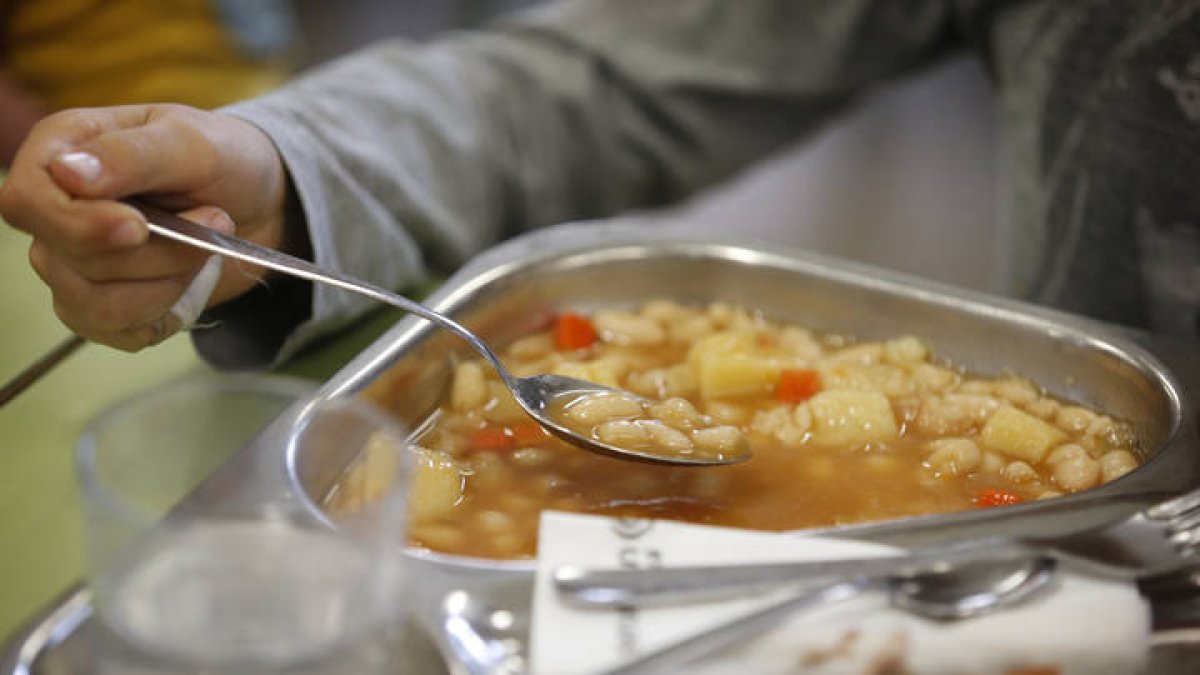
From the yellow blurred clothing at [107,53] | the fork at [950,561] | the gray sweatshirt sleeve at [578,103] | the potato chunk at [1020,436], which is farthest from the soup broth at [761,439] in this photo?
the yellow blurred clothing at [107,53]

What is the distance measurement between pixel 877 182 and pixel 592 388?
2.12 metres

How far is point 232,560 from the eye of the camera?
2.03ft

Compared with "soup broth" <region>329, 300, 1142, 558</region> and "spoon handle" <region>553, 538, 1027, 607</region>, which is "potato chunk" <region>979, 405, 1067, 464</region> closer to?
"soup broth" <region>329, 300, 1142, 558</region>

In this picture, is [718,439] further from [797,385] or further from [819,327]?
[819,327]

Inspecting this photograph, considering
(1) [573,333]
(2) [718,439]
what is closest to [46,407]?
(1) [573,333]

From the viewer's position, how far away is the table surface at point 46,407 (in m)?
0.85

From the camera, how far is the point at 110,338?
0.88 metres

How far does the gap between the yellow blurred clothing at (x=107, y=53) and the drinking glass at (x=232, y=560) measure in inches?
52.2

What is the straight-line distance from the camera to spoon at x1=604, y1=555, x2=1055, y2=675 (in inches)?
26.4

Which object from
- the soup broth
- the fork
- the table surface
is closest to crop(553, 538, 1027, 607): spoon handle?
the fork

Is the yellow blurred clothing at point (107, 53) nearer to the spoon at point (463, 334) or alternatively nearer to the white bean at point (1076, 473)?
the spoon at point (463, 334)

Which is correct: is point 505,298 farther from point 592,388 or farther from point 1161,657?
point 1161,657

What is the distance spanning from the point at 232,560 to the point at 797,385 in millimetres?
497

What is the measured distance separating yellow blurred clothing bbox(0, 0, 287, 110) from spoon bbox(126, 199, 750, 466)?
116cm
